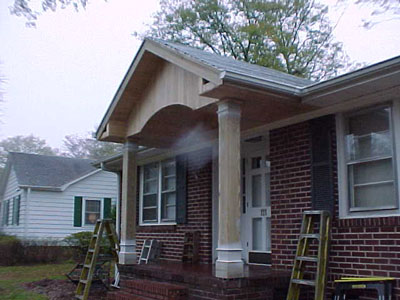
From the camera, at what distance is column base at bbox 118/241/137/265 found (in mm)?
8664

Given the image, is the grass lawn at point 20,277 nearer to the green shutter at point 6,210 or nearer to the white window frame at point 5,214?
the white window frame at point 5,214

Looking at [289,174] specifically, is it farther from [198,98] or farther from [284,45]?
A: [284,45]

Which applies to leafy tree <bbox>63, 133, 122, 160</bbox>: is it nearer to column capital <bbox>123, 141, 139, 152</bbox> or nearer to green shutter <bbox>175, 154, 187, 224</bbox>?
green shutter <bbox>175, 154, 187, 224</bbox>

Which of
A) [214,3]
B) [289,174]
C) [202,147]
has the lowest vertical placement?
[289,174]

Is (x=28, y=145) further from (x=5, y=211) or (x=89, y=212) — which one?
(x=89, y=212)

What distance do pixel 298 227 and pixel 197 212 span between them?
9.74 ft

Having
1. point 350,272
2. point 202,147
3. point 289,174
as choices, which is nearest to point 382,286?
point 350,272

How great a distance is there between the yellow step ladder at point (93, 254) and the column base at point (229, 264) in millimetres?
3395

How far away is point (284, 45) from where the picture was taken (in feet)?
81.0

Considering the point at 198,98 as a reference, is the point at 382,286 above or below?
below

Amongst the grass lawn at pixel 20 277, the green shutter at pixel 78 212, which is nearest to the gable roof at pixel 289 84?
the grass lawn at pixel 20 277

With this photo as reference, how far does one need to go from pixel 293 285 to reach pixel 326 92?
239 centimetres

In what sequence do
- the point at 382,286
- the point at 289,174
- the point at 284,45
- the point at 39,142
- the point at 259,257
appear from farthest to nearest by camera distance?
the point at 39,142
the point at 284,45
the point at 259,257
the point at 289,174
the point at 382,286

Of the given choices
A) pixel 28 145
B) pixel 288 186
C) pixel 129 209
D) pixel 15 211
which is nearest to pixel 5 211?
pixel 15 211
